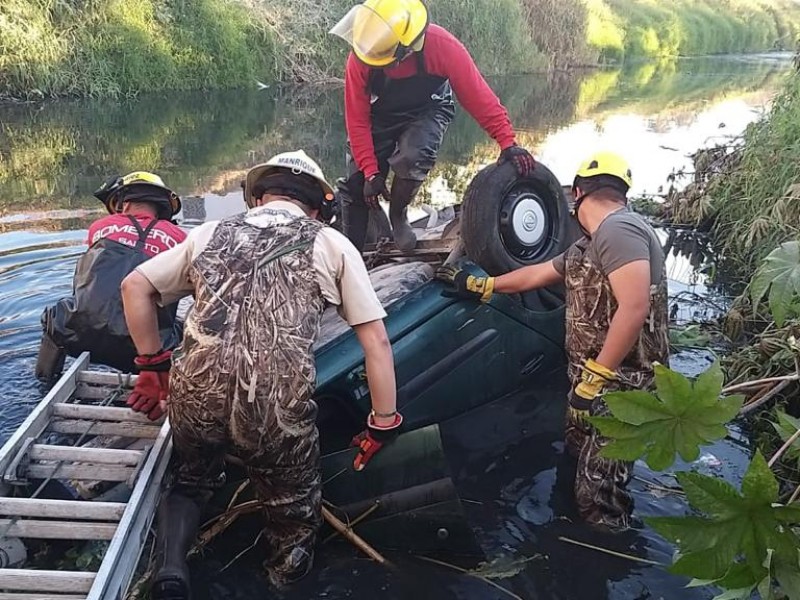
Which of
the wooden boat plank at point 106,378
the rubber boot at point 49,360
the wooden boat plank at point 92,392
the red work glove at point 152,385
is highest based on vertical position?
the red work glove at point 152,385

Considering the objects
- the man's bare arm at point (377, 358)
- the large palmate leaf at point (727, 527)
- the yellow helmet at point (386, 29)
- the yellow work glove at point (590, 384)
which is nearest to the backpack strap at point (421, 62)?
the yellow helmet at point (386, 29)

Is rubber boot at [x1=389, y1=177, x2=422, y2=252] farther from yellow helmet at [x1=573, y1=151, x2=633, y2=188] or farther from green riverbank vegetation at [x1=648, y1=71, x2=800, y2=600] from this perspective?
green riverbank vegetation at [x1=648, y1=71, x2=800, y2=600]

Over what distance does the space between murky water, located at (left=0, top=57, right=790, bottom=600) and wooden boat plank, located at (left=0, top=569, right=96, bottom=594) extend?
72 cm

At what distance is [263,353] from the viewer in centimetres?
266

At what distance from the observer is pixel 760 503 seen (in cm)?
145

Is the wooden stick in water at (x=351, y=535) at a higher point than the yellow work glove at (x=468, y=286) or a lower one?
lower

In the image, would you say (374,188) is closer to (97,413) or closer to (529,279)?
(529,279)

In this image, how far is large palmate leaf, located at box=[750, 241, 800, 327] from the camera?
242 cm

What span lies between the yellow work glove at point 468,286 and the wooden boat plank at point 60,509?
6.69ft

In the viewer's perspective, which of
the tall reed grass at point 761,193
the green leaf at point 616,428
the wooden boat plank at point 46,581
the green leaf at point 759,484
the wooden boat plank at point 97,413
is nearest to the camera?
the green leaf at point 759,484

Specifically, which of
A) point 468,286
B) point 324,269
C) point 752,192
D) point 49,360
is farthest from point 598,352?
point 752,192

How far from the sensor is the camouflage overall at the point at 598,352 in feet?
11.3

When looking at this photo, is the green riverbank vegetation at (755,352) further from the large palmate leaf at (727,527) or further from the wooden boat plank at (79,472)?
the wooden boat plank at (79,472)

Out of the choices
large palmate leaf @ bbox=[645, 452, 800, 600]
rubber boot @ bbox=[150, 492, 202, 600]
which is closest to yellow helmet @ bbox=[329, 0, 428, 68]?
rubber boot @ bbox=[150, 492, 202, 600]
